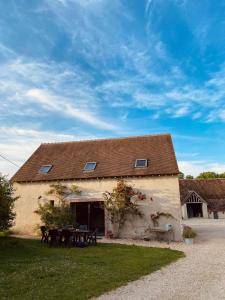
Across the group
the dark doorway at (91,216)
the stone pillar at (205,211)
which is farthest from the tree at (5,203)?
the stone pillar at (205,211)

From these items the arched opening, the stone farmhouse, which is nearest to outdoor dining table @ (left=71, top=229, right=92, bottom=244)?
the stone farmhouse

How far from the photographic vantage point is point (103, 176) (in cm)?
1830

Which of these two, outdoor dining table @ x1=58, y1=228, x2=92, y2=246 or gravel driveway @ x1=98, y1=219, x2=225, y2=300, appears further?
outdoor dining table @ x1=58, y1=228, x2=92, y2=246

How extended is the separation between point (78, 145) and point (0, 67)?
1094cm

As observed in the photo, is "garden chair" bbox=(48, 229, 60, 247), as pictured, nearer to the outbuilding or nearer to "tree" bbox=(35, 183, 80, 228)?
"tree" bbox=(35, 183, 80, 228)

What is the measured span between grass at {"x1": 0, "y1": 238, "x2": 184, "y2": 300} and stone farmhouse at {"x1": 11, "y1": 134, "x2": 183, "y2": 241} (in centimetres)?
523

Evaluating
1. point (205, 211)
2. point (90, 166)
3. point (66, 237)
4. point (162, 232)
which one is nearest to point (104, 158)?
point (90, 166)

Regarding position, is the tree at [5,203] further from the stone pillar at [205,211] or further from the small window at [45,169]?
the stone pillar at [205,211]

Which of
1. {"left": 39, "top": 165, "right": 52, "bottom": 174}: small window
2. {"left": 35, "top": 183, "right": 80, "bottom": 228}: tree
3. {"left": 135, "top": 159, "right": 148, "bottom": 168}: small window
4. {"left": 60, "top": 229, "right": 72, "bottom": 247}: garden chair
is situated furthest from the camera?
{"left": 39, "top": 165, "right": 52, "bottom": 174}: small window

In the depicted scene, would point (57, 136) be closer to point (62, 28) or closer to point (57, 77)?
point (57, 77)

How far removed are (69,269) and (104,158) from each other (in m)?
12.4

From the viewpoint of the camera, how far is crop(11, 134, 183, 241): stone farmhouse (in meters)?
17.1

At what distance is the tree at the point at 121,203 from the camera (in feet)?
55.7

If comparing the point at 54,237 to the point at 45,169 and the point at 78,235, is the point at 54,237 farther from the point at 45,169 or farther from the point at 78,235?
the point at 45,169
